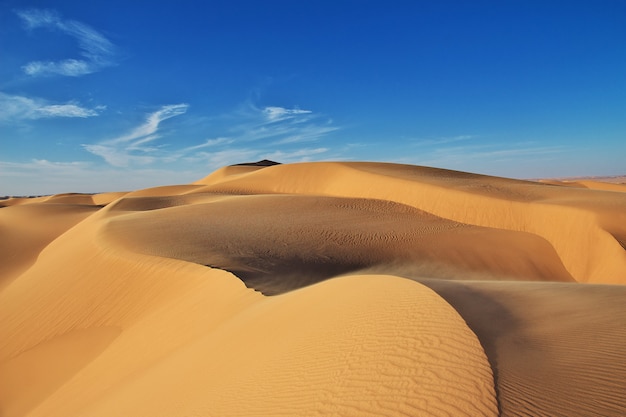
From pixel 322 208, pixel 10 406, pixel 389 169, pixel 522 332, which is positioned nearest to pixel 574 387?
pixel 522 332

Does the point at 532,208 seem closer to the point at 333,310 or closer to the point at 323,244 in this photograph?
the point at 323,244

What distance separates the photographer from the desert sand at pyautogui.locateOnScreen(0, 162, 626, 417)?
3029 millimetres

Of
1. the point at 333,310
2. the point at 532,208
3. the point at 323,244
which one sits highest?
the point at 532,208

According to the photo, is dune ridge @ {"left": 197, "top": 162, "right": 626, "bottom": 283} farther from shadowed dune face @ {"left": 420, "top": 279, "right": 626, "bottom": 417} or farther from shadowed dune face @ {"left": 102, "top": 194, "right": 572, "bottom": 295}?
shadowed dune face @ {"left": 420, "top": 279, "right": 626, "bottom": 417}

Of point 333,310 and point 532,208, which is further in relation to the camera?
point 532,208

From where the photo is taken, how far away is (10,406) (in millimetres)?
7797

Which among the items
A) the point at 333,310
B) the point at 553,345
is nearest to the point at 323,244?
the point at 333,310

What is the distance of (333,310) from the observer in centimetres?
513

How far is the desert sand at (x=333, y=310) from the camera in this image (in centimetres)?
303

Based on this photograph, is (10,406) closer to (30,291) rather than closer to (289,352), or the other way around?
(30,291)

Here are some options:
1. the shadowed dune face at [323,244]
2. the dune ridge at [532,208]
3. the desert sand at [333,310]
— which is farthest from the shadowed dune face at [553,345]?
the dune ridge at [532,208]

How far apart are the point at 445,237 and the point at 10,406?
14.0 meters

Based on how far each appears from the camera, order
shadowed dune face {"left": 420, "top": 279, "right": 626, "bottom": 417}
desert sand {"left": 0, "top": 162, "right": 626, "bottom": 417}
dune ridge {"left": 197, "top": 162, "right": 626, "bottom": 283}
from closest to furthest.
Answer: shadowed dune face {"left": 420, "top": 279, "right": 626, "bottom": 417} → desert sand {"left": 0, "top": 162, "right": 626, "bottom": 417} → dune ridge {"left": 197, "top": 162, "right": 626, "bottom": 283}

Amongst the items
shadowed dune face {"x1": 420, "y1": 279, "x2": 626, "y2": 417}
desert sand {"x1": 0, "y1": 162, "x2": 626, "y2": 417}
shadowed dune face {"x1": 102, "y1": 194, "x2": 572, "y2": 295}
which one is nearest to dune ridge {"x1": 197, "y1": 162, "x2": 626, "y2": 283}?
desert sand {"x1": 0, "y1": 162, "x2": 626, "y2": 417}
